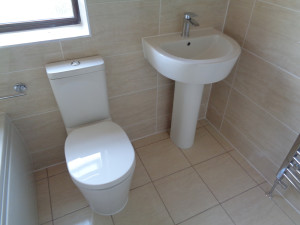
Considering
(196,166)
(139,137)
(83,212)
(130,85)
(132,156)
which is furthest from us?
(139,137)

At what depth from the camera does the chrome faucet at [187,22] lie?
1359mm

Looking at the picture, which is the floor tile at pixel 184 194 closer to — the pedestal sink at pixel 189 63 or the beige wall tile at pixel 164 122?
the pedestal sink at pixel 189 63

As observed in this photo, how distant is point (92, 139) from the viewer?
1321 millimetres

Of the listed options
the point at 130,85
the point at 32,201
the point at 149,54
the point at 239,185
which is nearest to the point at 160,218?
the point at 239,185

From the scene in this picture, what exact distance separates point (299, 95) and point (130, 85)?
1.01 metres

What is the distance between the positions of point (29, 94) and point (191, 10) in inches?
43.7

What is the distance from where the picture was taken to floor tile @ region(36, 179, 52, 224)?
144cm

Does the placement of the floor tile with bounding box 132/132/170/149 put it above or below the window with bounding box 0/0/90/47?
below

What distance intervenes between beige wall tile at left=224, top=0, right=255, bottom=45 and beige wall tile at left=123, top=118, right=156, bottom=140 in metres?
0.87

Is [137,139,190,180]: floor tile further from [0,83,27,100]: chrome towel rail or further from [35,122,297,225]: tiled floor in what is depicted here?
[0,83,27,100]: chrome towel rail

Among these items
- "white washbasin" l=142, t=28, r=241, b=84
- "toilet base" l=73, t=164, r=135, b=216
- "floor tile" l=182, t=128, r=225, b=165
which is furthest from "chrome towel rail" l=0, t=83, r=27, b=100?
"floor tile" l=182, t=128, r=225, b=165

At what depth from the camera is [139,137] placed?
6.46 feet

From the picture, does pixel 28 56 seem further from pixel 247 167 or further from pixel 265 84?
pixel 247 167

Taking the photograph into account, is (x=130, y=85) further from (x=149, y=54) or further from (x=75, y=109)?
(x=75, y=109)
